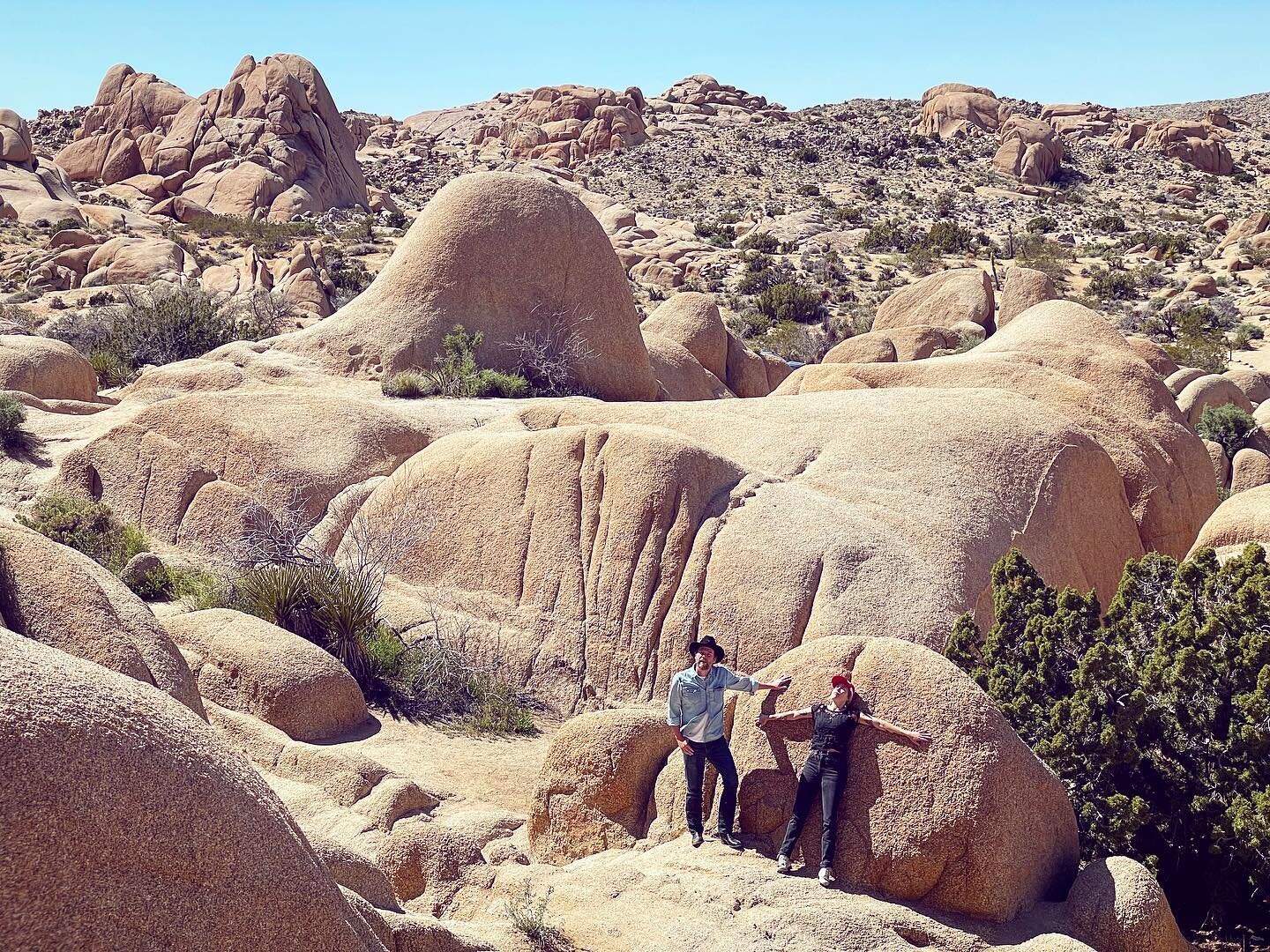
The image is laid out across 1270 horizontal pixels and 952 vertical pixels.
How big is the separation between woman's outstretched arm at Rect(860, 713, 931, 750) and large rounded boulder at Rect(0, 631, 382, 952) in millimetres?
3121

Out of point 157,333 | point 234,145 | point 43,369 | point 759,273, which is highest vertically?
point 234,145

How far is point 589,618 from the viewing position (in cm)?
1017

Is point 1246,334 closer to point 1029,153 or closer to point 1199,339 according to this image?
point 1199,339

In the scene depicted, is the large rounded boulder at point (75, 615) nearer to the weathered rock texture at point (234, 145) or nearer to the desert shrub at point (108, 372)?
the desert shrub at point (108, 372)

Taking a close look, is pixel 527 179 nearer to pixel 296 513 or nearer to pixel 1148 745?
pixel 296 513

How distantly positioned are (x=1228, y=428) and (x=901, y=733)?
1606 cm

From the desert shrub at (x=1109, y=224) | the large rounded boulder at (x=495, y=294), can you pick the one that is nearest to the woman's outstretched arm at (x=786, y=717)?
the large rounded boulder at (x=495, y=294)

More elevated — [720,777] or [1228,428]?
[1228,428]

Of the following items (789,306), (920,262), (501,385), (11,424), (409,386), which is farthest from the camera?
(920,262)

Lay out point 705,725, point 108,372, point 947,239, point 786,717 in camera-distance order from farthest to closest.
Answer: point 947,239 < point 108,372 < point 705,725 < point 786,717

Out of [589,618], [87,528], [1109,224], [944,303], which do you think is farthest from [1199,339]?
[87,528]

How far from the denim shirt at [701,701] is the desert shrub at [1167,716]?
2.04 meters

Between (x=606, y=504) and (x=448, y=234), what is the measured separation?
8.36 meters

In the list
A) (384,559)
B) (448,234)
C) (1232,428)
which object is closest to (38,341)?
(448,234)
